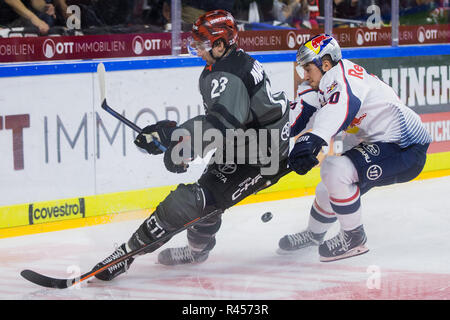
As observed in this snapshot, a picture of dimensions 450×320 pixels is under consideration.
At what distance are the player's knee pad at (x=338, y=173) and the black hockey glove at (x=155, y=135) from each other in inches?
28.9

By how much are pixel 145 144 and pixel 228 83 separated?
1.45 ft

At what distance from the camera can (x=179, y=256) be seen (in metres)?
4.14

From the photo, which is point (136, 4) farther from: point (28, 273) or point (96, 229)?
point (28, 273)

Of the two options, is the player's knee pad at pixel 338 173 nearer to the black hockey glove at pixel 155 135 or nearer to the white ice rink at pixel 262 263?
the white ice rink at pixel 262 263

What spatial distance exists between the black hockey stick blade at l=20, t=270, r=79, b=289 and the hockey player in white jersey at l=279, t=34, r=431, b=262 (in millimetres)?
1065

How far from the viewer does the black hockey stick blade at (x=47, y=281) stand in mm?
3697

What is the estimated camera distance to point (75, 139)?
495 cm

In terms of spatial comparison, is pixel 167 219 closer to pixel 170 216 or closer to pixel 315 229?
pixel 170 216

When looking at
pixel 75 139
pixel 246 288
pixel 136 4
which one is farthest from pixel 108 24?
pixel 246 288

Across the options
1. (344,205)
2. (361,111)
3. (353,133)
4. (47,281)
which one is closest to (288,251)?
(344,205)

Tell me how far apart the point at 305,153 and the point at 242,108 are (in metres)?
0.34
